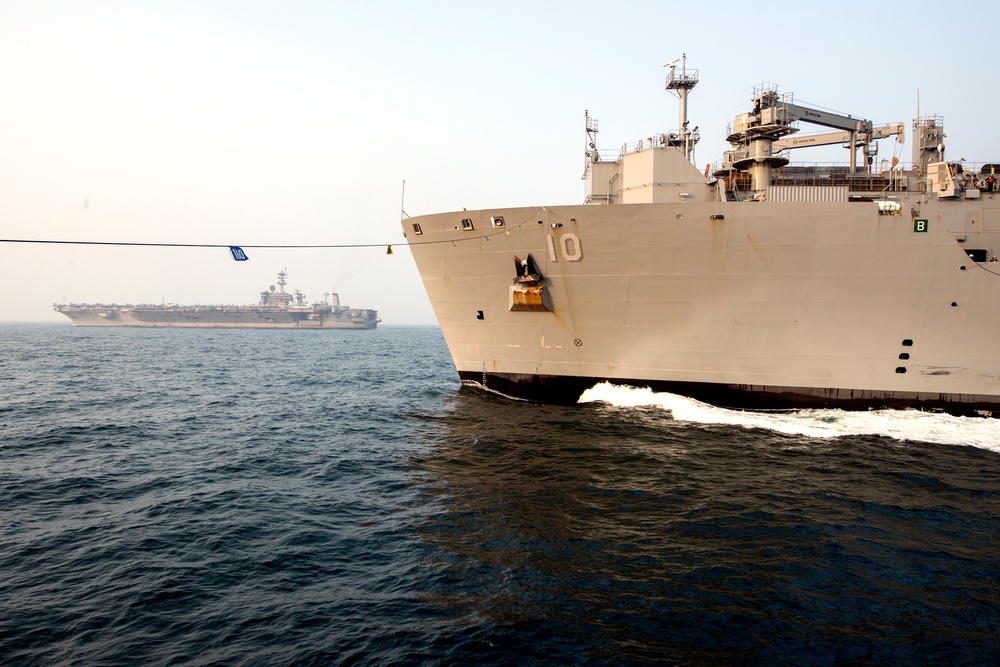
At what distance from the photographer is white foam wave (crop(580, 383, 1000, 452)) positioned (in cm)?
1495

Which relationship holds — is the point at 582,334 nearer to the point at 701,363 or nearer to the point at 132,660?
the point at 701,363

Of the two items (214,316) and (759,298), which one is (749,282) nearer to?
(759,298)

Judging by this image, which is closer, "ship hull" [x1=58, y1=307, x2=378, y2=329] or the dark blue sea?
the dark blue sea

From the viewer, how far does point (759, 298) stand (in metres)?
16.4

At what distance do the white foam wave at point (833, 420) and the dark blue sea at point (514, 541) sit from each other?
0.10 metres

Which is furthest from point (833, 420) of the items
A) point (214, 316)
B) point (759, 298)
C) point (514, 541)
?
point (214, 316)

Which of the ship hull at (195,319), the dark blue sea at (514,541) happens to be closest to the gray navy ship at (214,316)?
the ship hull at (195,319)

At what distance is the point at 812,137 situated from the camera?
22.6 m

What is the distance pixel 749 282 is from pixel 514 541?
1128cm

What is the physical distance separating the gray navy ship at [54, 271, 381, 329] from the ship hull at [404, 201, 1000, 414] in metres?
120

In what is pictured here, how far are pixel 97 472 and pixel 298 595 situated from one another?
27.9 ft

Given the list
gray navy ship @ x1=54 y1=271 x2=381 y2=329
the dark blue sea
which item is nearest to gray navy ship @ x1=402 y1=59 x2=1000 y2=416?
the dark blue sea

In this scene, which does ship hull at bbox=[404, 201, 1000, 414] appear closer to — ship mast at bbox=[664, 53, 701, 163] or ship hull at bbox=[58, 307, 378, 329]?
ship mast at bbox=[664, 53, 701, 163]

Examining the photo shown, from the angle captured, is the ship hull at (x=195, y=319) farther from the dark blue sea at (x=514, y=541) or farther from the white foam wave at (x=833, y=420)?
the white foam wave at (x=833, y=420)
